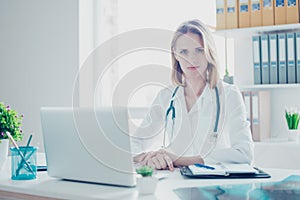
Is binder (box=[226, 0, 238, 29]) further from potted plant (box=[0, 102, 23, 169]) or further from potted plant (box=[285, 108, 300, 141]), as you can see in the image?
potted plant (box=[0, 102, 23, 169])

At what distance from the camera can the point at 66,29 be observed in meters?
3.42

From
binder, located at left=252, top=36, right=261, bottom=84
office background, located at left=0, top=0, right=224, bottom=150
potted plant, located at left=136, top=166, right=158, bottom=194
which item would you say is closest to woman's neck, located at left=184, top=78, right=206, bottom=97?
binder, located at left=252, top=36, right=261, bottom=84

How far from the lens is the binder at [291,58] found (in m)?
2.60

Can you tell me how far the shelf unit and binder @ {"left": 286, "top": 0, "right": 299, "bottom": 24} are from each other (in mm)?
41

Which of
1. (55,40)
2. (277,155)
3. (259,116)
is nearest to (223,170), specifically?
(277,155)

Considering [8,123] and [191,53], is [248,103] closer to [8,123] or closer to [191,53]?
[191,53]

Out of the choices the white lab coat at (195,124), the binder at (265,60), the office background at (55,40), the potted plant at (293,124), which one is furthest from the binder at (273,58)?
the office background at (55,40)

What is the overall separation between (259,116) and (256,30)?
0.56 metres

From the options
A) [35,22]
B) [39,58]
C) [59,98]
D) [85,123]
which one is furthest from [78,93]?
[85,123]

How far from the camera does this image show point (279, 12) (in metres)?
2.65

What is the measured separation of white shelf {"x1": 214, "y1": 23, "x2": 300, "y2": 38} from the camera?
2623 mm

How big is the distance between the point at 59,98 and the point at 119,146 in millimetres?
2318

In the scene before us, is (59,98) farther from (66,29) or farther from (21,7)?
(21,7)

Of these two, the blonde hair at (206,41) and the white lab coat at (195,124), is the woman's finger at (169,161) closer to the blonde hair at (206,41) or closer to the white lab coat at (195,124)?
the white lab coat at (195,124)
